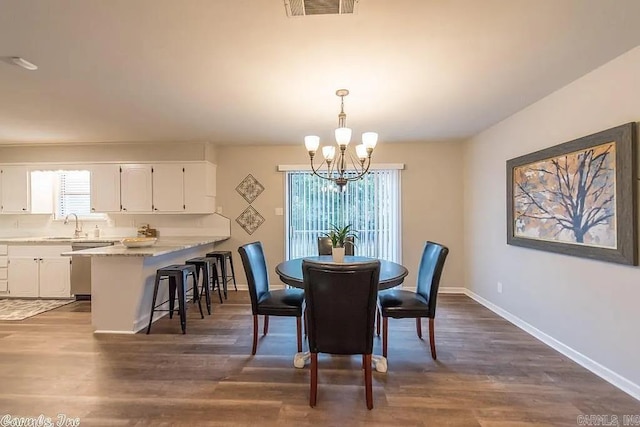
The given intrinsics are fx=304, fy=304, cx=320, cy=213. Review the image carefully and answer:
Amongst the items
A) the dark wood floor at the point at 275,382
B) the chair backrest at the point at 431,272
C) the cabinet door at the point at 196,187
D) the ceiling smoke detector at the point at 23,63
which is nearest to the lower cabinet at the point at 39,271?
the dark wood floor at the point at 275,382

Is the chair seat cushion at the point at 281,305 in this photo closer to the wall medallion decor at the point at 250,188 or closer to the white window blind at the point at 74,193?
the wall medallion decor at the point at 250,188

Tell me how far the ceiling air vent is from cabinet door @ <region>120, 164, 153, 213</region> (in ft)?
12.6

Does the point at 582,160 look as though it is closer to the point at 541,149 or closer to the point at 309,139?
the point at 541,149

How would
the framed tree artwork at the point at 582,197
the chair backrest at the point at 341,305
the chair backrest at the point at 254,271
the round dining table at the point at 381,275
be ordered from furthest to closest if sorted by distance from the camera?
the chair backrest at the point at 254,271, the round dining table at the point at 381,275, the framed tree artwork at the point at 582,197, the chair backrest at the point at 341,305

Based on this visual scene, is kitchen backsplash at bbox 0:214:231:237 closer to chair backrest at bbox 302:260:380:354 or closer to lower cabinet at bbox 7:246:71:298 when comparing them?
lower cabinet at bbox 7:246:71:298

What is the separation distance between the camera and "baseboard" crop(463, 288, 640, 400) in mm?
2064

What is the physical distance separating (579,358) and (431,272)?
1320 mm

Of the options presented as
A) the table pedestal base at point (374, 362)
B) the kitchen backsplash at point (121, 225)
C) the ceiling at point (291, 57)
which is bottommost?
the table pedestal base at point (374, 362)

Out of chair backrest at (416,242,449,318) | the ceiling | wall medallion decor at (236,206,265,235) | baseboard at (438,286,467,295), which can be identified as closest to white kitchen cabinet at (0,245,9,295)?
the ceiling

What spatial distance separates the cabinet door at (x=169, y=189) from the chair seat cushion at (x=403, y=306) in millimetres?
3375

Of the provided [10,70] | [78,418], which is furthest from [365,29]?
[78,418]

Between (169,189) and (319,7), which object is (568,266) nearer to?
(319,7)

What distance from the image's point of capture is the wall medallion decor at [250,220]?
4879 millimetres

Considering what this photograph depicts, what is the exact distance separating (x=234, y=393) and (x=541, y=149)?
11.2ft
